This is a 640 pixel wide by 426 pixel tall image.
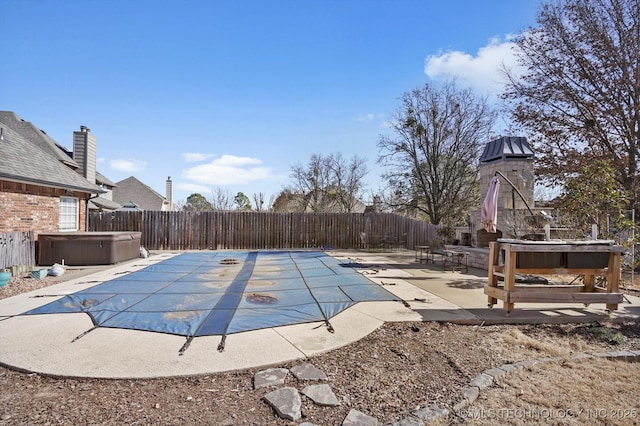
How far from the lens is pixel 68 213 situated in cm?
1073

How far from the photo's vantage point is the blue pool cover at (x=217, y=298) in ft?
13.8

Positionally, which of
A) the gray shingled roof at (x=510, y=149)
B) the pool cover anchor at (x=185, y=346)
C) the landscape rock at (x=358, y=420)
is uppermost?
the gray shingled roof at (x=510, y=149)

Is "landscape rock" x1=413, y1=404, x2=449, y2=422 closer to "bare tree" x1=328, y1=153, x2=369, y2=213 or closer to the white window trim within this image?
the white window trim

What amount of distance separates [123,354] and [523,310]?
17.6ft

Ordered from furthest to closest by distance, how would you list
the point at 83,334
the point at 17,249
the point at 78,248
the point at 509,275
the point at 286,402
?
the point at 78,248 → the point at 17,249 → the point at 509,275 → the point at 83,334 → the point at 286,402

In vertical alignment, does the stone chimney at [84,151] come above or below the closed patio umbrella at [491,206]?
above

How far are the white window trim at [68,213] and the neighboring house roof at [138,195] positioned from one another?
23.5m

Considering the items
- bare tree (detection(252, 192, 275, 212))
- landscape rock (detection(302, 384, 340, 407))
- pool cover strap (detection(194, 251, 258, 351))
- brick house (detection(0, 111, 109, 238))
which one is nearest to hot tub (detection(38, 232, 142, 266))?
brick house (detection(0, 111, 109, 238))

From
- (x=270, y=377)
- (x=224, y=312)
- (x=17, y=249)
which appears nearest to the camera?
(x=270, y=377)

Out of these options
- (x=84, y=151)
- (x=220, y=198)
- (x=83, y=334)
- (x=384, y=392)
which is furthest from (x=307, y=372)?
(x=220, y=198)

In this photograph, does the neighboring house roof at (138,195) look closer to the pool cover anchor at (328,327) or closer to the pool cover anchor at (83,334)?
the pool cover anchor at (83,334)

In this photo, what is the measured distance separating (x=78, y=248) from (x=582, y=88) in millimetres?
15683

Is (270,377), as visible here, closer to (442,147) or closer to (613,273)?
(613,273)

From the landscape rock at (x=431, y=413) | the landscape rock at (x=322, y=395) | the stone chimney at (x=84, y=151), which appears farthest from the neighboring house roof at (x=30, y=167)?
the landscape rock at (x=431, y=413)
